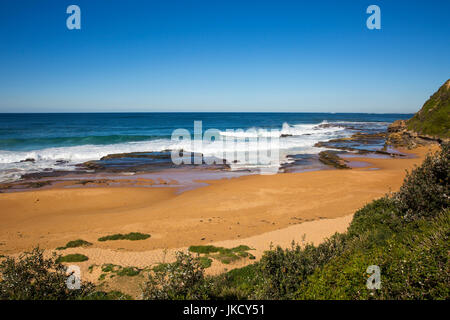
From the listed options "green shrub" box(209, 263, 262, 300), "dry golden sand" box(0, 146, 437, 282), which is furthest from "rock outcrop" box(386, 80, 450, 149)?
"green shrub" box(209, 263, 262, 300)

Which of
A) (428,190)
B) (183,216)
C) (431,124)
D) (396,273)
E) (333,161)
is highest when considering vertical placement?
(431,124)

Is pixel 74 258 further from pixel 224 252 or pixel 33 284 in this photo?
pixel 224 252

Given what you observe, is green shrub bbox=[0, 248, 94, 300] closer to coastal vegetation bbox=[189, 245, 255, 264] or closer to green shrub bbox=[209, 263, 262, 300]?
green shrub bbox=[209, 263, 262, 300]

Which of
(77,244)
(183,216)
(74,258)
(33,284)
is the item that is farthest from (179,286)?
(183,216)

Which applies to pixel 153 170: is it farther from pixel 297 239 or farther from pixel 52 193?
pixel 297 239

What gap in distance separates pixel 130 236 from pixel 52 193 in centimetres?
1002

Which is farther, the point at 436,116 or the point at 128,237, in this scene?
the point at 436,116

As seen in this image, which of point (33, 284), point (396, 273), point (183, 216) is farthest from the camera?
point (183, 216)

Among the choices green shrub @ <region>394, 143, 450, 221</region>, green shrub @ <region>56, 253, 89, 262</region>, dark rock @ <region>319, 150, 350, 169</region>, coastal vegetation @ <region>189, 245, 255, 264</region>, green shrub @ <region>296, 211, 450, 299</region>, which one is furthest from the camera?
dark rock @ <region>319, 150, 350, 169</region>

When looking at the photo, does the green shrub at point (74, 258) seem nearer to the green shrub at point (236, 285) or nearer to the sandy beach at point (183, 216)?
the sandy beach at point (183, 216)

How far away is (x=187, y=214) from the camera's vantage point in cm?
1327

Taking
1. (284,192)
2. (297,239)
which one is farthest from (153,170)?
(297,239)

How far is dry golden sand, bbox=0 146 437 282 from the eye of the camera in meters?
10.1
